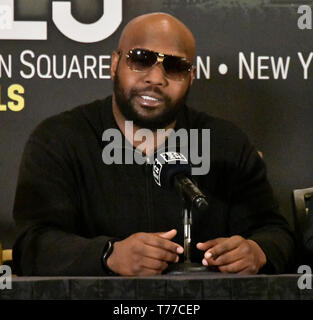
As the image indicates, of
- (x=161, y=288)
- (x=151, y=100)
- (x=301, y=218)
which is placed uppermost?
(x=151, y=100)

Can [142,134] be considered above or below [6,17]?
below

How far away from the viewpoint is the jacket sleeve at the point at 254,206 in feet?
7.86

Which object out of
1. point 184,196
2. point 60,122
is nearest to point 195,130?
point 60,122

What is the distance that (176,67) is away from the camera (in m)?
2.48

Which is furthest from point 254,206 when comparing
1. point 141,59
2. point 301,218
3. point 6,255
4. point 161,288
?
point 161,288

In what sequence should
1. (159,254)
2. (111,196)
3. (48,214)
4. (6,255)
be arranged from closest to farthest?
(159,254) → (48,214) → (111,196) → (6,255)

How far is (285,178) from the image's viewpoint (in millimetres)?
2828

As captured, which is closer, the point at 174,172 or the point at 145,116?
the point at 174,172

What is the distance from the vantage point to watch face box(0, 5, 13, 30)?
2738 millimetres

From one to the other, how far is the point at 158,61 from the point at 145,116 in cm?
23

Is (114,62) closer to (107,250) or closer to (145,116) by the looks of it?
(145,116)

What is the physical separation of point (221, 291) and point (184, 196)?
1.38 ft

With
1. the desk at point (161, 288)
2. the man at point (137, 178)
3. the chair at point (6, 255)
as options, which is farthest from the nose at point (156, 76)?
the desk at point (161, 288)
